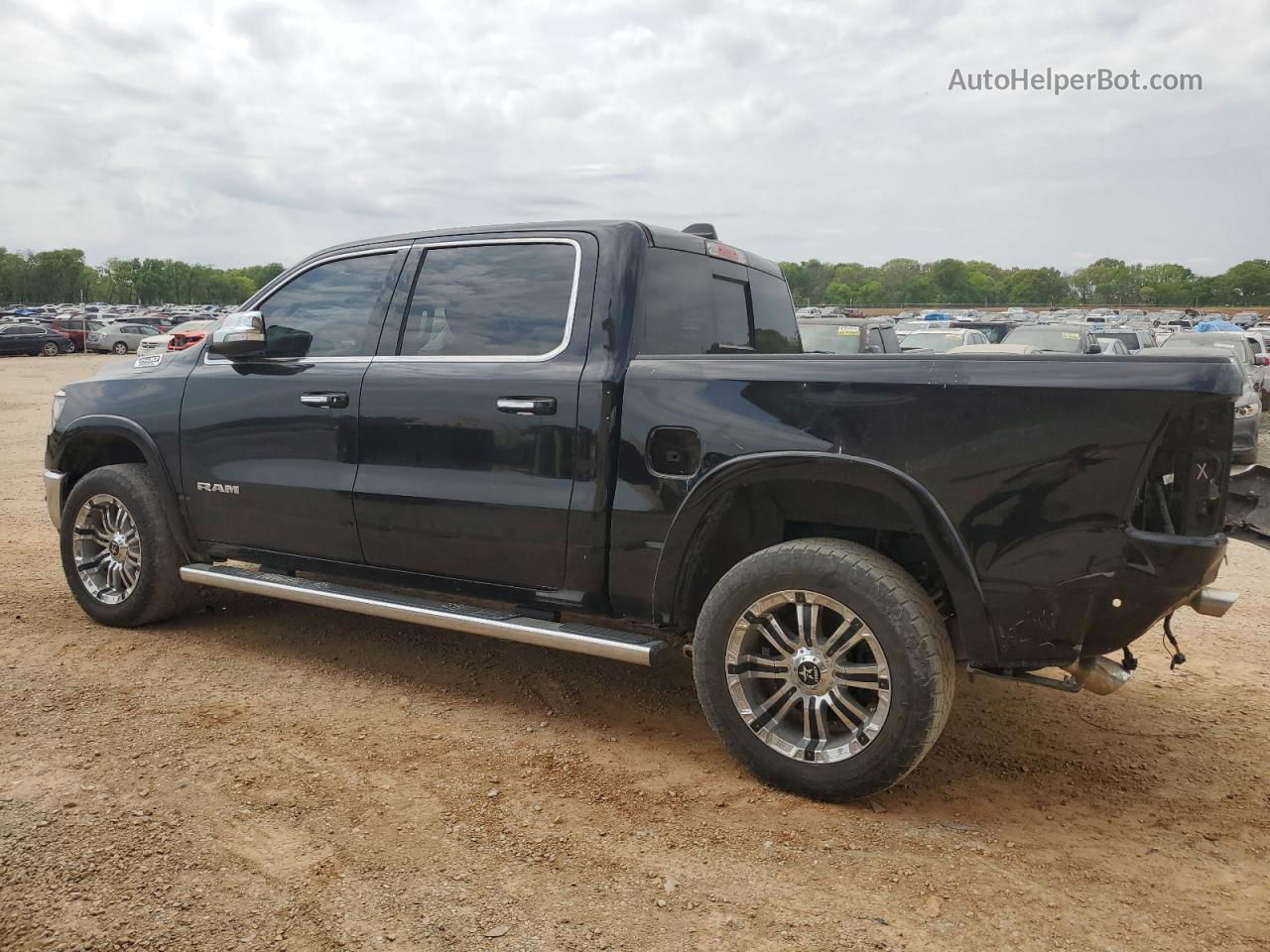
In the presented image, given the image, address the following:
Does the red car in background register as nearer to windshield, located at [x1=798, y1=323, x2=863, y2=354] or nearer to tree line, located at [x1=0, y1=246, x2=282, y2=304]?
windshield, located at [x1=798, y1=323, x2=863, y2=354]

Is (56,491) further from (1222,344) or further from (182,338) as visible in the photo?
(182,338)

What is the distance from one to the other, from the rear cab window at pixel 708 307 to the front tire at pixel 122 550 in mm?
2796

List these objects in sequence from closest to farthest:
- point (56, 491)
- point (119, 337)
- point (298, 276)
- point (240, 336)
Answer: point (240, 336) → point (298, 276) → point (56, 491) → point (119, 337)

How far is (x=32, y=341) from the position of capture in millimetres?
37625

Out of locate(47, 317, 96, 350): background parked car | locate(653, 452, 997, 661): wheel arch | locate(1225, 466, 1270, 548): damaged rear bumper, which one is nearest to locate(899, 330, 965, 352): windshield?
locate(1225, 466, 1270, 548): damaged rear bumper

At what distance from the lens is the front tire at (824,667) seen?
10.7 ft

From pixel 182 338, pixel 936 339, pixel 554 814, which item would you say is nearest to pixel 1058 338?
pixel 936 339

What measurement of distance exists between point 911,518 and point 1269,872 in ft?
4.90

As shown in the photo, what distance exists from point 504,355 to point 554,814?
1795 millimetres

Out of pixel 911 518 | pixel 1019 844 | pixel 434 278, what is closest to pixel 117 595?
pixel 434 278

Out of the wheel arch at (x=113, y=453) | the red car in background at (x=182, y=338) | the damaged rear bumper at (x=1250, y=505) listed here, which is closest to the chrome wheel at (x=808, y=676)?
the damaged rear bumper at (x=1250, y=505)

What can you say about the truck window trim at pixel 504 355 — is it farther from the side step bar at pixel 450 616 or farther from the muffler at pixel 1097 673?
the muffler at pixel 1097 673

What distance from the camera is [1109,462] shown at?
3.03m

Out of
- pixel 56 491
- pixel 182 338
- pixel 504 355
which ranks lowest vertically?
pixel 56 491
